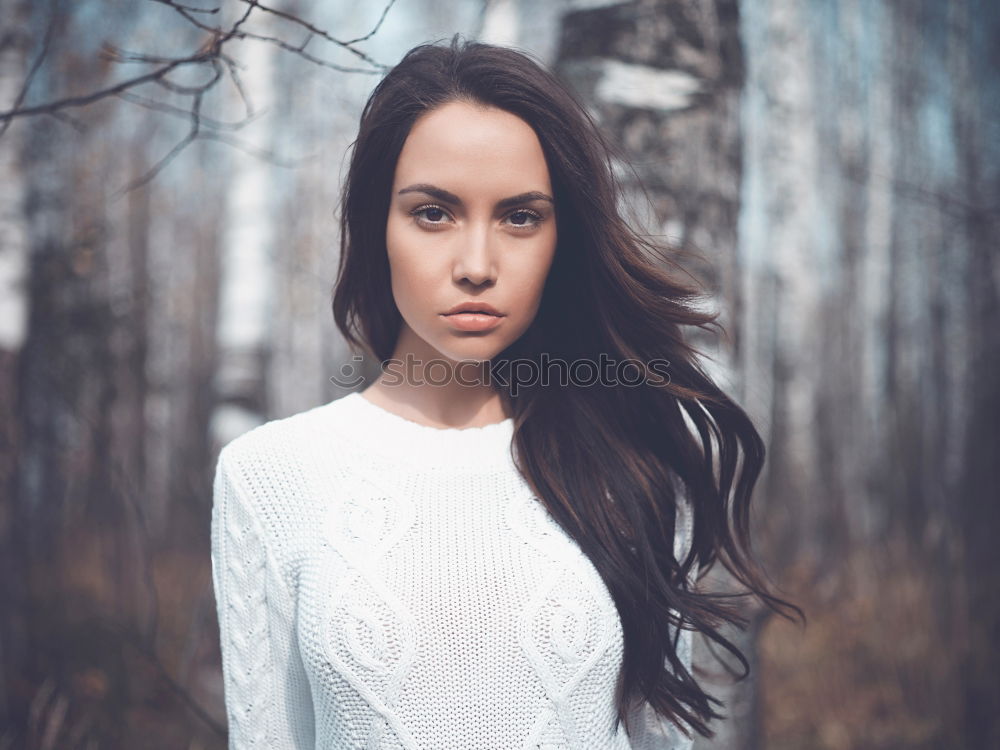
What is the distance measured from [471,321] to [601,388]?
1.58 feet

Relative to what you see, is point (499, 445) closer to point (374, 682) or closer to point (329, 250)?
point (374, 682)

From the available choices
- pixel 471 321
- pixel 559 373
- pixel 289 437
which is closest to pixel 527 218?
pixel 471 321

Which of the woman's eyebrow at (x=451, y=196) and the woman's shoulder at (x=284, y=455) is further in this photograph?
the woman's shoulder at (x=284, y=455)

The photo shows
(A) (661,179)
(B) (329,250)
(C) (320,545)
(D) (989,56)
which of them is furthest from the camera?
(D) (989,56)

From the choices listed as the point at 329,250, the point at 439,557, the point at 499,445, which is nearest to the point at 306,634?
the point at 439,557

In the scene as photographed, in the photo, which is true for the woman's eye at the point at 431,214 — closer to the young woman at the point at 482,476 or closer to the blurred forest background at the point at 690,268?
the young woman at the point at 482,476

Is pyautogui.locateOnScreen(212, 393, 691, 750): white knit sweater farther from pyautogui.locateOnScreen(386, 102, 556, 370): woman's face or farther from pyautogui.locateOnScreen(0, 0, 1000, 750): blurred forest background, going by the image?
pyautogui.locateOnScreen(0, 0, 1000, 750): blurred forest background

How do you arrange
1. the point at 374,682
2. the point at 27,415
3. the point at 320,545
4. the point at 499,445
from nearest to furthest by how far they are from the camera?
the point at 374,682
the point at 320,545
the point at 499,445
the point at 27,415

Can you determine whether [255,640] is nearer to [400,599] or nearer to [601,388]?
[400,599]

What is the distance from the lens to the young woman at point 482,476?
1396 millimetres

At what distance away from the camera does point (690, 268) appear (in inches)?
82.0

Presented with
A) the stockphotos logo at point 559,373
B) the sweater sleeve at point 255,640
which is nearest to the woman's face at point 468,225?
the stockphotos logo at point 559,373

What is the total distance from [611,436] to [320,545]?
731mm

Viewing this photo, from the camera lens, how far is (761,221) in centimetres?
632
